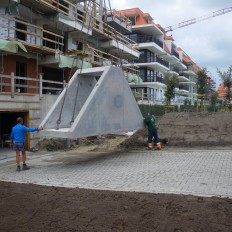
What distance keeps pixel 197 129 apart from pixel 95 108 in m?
7.49

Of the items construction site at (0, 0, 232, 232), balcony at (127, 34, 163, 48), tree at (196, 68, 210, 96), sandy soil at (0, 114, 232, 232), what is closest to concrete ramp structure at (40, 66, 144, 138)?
construction site at (0, 0, 232, 232)

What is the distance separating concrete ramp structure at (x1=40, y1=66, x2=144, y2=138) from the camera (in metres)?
10.2

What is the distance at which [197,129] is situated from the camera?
53.2 feet

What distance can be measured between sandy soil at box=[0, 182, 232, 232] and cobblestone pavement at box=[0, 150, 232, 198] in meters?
0.80

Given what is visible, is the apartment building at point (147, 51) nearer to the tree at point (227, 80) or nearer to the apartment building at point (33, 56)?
the tree at point (227, 80)

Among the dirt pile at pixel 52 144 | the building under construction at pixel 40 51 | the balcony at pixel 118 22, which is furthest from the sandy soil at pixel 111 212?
the balcony at pixel 118 22

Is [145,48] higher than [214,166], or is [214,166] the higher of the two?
[145,48]

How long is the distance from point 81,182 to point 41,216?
283 cm

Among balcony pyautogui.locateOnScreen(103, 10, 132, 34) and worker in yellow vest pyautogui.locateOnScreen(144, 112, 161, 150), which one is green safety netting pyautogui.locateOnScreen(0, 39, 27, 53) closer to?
worker in yellow vest pyautogui.locateOnScreen(144, 112, 161, 150)

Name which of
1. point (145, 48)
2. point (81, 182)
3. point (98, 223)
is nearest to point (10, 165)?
point (81, 182)

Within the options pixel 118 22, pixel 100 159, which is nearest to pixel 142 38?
pixel 118 22

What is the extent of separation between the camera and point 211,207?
5.43 metres

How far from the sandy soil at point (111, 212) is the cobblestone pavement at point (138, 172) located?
31.3 inches

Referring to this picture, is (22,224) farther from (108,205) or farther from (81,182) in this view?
(81,182)
